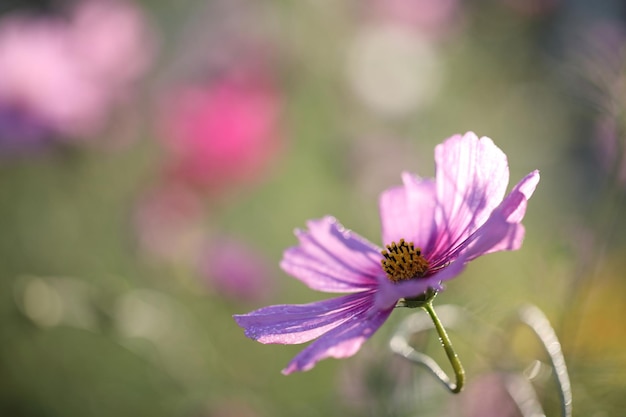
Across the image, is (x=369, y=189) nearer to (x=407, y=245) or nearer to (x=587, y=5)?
(x=407, y=245)

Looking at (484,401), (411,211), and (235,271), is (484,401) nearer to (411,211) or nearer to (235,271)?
(411,211)

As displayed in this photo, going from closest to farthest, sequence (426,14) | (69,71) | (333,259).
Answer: (333,259), (69,71), (426,14)

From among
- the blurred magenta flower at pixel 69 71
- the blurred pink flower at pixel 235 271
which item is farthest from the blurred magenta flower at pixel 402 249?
the blurred magenta flower at pixel 69 71

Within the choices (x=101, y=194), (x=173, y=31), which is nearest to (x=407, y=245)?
(x=101, y=194)

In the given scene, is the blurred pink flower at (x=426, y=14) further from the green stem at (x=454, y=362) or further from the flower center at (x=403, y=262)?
the green stem at (x=454, y=362)

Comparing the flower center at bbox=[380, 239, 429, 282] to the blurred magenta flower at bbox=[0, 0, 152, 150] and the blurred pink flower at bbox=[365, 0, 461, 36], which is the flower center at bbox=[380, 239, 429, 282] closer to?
the blurred magenta flower at bbox=[0, 0, 152, 150]

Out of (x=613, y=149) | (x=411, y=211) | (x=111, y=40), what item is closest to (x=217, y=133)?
(x=111, y=40)

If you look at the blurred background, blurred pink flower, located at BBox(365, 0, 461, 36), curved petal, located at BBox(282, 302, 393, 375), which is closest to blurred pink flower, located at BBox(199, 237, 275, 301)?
the blurred background
